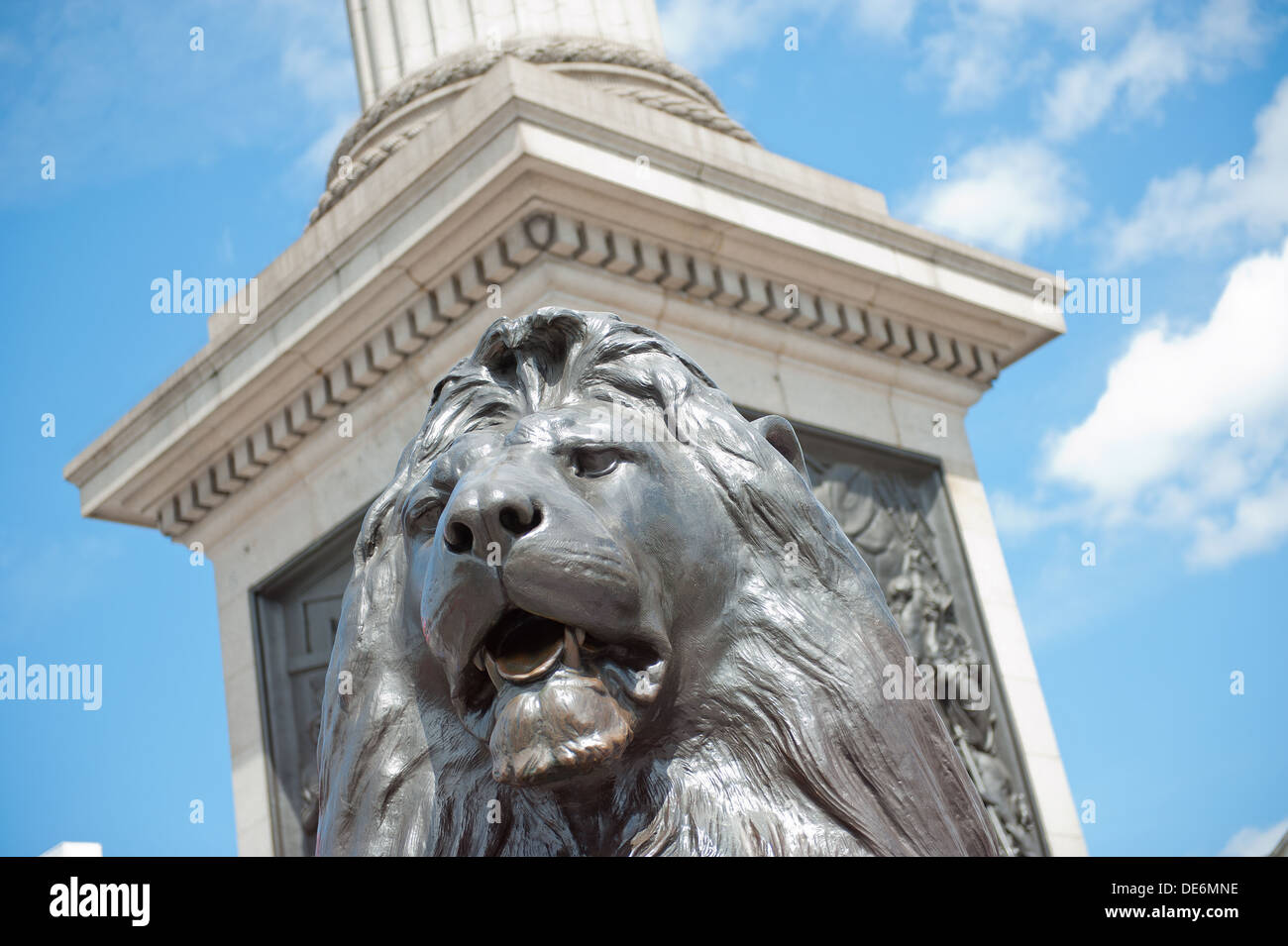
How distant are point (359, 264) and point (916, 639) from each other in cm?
317

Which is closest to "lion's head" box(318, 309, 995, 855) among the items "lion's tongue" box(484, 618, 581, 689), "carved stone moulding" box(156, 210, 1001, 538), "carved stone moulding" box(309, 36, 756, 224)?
"lion's tongue" box(484, 618, 581, 689)

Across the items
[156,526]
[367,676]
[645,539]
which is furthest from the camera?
[156,526]

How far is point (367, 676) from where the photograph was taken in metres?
2.52

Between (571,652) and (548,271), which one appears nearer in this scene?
(571,652)

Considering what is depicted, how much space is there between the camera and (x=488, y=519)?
217cm

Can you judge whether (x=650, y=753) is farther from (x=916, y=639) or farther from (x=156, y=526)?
(x=156, y=526)

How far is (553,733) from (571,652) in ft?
0.42

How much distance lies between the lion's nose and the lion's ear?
22.6 inches

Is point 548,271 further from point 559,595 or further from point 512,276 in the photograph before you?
point 559,595

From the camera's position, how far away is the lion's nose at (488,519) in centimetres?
217

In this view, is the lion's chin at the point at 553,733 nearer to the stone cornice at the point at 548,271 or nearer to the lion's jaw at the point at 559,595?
the lion's jaw at the point at 559,595

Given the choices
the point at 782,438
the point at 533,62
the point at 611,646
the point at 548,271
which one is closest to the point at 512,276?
the point at 548,271

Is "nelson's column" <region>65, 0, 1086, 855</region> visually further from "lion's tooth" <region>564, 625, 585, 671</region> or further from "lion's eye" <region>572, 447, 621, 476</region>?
"lion's tooth" <region>564, 625, 585, 671</region>
